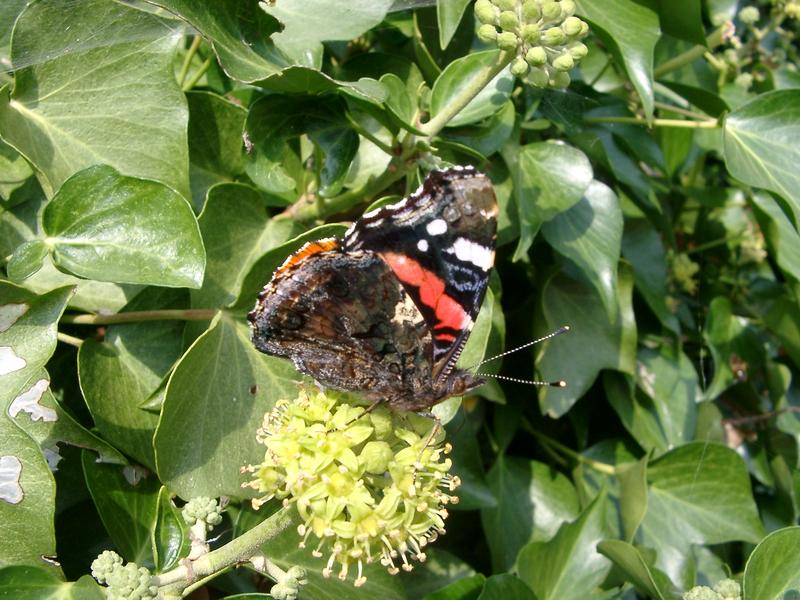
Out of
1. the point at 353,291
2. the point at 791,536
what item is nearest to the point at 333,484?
the point at 353,291

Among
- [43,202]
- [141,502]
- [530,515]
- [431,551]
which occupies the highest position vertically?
[43,202]

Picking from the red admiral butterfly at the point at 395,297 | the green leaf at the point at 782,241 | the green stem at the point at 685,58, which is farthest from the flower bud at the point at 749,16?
the red admiral butterfly at the point at 395,297

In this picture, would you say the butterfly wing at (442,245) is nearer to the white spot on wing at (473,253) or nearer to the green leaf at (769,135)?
the white spot on wing at (473,253)

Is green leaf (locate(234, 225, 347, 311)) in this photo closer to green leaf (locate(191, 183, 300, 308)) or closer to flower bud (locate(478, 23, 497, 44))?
green leaf (locate(191, 183, 300, 308))

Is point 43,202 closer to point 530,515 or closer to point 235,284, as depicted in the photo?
point 235,284

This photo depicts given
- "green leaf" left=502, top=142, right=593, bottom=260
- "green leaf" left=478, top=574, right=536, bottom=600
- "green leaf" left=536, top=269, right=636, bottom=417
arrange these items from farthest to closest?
"green leaf" left=536, top=269, right=636, bottom=417, "green leaf" left=502, top=142, right=593, bottom=260, "green leaf" left=478, top=574, right=536, bottom=600

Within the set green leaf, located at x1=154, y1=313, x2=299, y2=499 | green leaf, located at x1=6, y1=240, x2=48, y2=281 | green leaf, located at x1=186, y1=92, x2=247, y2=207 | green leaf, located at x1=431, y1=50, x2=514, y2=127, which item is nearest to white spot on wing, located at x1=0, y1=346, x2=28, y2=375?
green leaf, located at x1=6, y1=240, x2=48, y2=281

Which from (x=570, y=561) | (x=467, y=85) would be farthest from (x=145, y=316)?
(x=570, y=561)
